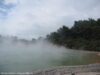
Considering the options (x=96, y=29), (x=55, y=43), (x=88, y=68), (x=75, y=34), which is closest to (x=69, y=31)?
(x=75, y=34)

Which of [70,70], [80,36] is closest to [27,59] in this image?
[70,70]

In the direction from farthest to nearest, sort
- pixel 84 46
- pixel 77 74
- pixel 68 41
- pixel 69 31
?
pixel 69 31 → pixel 68 41 → pixel 84 46 → pixel 77 74

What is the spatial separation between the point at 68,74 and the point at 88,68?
1.69 m

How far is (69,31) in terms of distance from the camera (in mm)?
55719

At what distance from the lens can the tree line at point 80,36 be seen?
147ft

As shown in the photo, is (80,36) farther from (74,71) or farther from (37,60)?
(74,71)

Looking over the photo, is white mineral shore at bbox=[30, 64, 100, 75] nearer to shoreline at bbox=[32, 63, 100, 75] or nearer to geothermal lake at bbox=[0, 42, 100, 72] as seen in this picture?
shoreline at bbox=[32, 63, 100, 75]

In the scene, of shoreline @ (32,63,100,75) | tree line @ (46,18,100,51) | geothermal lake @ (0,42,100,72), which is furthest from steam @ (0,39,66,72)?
shoreline @ (32,63,100,75)

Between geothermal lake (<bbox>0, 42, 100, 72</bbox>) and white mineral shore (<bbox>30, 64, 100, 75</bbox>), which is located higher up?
geothermal lake (<bbox>0, 42, 100, 72</bbox>)

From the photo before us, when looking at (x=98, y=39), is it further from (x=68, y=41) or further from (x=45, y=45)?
(x=45, y=45)

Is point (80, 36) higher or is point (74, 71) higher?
point (80, 36)

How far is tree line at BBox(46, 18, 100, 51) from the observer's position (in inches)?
1763

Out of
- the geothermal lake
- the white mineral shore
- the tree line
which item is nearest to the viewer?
the white mineral shore

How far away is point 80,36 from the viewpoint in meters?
52.0
